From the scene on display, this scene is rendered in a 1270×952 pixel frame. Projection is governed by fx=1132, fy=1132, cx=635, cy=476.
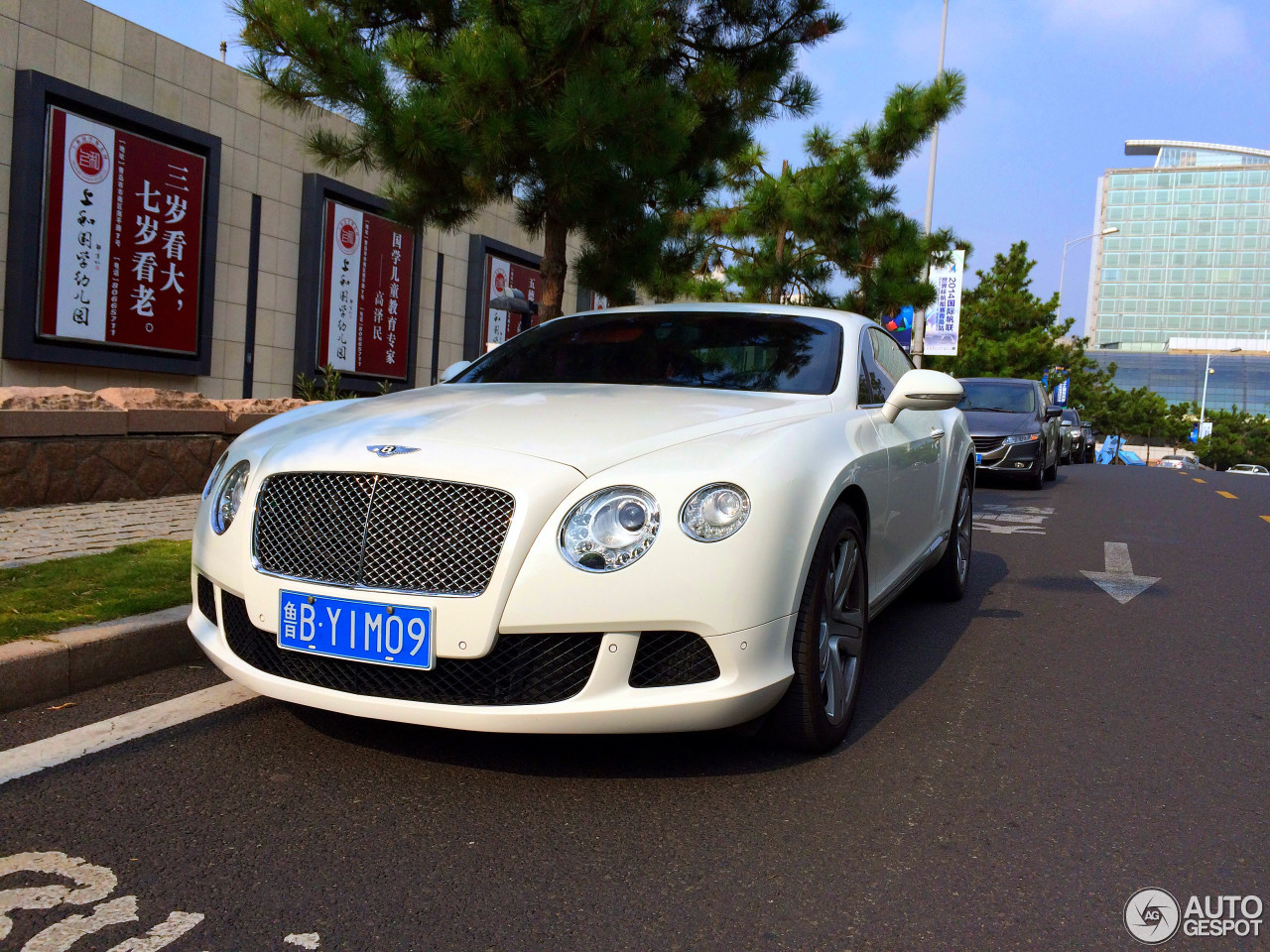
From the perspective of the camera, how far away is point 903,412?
4590 mm

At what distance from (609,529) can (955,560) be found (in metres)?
3.46

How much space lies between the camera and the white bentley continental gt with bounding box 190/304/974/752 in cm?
272

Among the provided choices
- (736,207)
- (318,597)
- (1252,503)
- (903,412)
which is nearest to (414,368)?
(736,207)

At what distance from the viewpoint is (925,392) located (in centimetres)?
396

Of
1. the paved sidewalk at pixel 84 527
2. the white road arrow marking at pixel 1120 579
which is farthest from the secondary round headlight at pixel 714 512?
the white road arrow marking at pixel 1120 579

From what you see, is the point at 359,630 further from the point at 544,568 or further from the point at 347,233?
the point at 347,233

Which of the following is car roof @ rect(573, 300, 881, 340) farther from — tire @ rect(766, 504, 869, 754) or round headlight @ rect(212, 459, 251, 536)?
round headlight @ rect(212, 459, 251, 536)

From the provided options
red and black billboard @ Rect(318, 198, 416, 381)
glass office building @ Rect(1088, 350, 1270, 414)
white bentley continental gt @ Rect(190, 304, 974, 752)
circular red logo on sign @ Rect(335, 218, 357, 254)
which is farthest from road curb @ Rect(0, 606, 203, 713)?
glass office building @ Rect(1088, 350, 1270, 414)

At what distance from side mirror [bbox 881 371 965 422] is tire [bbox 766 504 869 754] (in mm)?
693

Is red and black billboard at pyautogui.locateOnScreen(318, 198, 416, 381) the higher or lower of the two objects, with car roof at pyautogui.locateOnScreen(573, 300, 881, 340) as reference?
higher

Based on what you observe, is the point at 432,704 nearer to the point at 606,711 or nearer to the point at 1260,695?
the point at 606,711

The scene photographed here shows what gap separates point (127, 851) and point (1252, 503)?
1409 centimetres

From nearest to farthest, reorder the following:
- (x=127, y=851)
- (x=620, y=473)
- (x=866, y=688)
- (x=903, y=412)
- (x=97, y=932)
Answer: (x=97, y=932) → (x=127, y=851) → (x=620, y=473) → (x=866, y=688) → (x=903, y=412)

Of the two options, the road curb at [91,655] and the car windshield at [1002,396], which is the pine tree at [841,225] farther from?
the road curb at [91,655]
